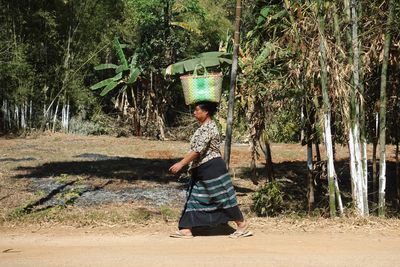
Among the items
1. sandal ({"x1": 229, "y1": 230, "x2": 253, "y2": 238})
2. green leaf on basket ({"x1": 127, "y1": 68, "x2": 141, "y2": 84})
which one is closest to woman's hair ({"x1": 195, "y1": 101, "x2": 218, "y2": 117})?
sandal ({"x1": 229, "y1": 230, "x2": 253, "y2": 238})

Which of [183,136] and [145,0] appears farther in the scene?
[183,136]

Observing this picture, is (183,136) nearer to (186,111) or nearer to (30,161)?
(186,111)

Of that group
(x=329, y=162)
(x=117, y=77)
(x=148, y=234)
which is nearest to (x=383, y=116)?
(x=329, y=162)

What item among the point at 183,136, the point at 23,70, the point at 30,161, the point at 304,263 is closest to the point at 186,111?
the point at 183,136

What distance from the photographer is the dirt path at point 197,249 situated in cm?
434

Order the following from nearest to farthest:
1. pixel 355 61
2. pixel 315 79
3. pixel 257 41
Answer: pixel 355 61, pixel 315 79, pixel 257 41

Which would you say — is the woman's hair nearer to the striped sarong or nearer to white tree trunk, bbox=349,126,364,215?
the striped sarong

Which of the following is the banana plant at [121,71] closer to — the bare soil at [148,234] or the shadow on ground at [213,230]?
the bare soil at [148,234]

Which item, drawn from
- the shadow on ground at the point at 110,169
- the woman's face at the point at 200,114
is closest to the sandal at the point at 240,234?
the woman's face at the point at 200,114

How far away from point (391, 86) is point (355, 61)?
1.67 m

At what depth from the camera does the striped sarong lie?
5086 millimetres

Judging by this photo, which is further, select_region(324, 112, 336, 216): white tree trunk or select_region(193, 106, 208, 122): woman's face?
select_region(324, 112, 336, 216): white tree trunk

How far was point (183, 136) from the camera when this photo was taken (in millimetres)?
20562

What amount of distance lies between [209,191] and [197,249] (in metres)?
0.62
